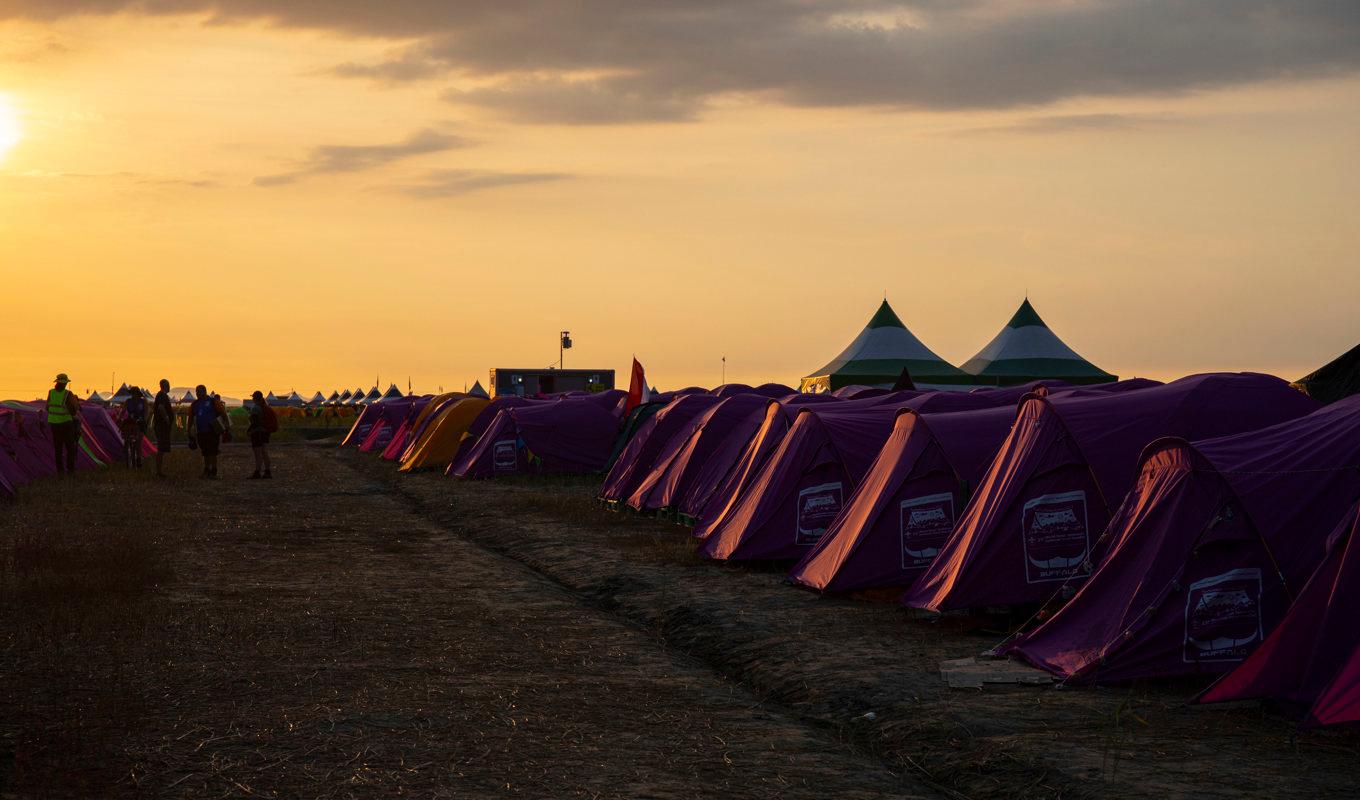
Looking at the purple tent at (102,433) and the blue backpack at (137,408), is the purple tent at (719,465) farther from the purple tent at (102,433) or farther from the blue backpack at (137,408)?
the purple tent at (102,433)

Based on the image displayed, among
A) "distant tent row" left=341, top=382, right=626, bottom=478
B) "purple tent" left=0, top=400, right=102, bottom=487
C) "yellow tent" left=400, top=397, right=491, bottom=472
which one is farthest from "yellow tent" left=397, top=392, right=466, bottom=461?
"purple tent" left=0, top=400, right=102, bottom=487

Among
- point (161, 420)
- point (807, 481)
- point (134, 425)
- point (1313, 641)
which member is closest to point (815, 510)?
point (807, 481)

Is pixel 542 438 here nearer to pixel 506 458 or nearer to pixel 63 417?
pixel 506 458

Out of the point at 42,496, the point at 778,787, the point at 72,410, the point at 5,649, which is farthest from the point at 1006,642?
the point at 72,410

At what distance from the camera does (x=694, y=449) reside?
2277 cm

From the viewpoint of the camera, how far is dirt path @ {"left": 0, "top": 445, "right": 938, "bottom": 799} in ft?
24.6

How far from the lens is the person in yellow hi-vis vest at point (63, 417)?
30.1 meters

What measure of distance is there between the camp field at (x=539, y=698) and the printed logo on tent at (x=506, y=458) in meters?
17.0

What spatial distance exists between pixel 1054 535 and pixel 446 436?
29802mm

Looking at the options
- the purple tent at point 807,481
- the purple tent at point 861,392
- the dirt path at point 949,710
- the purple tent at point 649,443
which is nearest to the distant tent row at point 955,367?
the purple tent at point 861,392

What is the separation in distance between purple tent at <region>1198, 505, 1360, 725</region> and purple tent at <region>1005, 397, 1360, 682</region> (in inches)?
34.1

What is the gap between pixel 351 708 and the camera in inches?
360

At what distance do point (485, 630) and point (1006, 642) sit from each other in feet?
14.3

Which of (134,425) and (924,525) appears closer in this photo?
(924,525)
